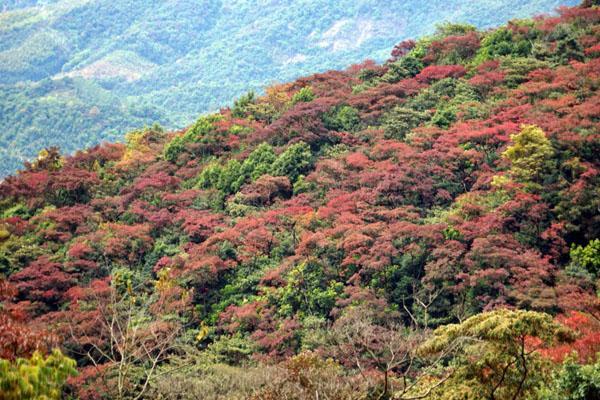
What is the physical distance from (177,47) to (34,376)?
445 feet

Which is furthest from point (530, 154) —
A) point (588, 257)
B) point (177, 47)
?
point (177, 47)

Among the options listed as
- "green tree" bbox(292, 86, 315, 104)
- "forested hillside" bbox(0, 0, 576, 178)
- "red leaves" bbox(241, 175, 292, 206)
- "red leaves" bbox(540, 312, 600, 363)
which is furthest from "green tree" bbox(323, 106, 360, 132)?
"forested hillside" bbox(0, 0, 576, 178)

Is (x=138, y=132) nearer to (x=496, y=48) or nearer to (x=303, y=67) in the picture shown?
(x=496, y=48)

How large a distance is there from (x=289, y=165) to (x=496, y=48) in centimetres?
1203

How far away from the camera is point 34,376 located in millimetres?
8188

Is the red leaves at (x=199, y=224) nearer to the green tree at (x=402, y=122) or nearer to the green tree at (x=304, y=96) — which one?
the green tree at (x=402, y=122)

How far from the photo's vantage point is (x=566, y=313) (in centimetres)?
1631

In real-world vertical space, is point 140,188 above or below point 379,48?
above

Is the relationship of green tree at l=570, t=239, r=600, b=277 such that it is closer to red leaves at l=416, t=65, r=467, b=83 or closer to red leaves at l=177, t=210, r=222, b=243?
red leaves at l=177, t=210, r=222, b=243

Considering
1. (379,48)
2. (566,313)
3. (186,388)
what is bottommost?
(379,48)

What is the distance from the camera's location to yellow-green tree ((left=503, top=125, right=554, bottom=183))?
834 inches

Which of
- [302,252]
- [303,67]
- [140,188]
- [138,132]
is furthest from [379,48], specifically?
[302,252]

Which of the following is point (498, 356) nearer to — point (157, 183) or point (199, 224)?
point (199, 224)

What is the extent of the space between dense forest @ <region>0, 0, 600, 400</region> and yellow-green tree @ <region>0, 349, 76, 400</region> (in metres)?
0.03
